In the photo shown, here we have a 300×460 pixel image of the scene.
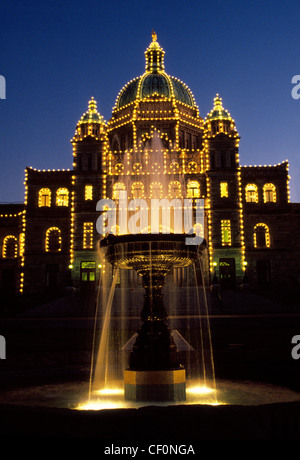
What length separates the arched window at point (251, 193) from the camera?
50000mm

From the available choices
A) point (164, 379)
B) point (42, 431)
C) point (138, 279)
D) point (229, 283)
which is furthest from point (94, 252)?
point (42, 431)

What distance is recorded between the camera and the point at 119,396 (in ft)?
26.9

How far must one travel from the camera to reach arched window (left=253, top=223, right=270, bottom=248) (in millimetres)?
49000

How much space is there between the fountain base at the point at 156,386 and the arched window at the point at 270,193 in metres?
44.6

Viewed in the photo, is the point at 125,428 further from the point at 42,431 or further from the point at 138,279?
the point at 138,279

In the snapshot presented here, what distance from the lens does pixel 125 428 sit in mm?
4637

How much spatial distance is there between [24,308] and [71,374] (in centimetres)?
2178

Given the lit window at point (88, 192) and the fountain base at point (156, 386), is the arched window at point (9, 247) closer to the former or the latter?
the lit window at point (88, 192)

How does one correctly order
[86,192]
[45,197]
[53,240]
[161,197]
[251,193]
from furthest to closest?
[45,197]
[53,240]
[251,193]
[86,192]
[161,197]

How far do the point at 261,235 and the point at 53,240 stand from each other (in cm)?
2339

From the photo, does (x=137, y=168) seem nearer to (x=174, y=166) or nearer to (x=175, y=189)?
(x=174, y=166)

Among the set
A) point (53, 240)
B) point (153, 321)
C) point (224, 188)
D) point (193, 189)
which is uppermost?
point (193, 189)

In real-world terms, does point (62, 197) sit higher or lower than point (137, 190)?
lower

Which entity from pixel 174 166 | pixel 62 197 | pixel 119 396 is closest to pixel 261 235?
pixel 174 166
